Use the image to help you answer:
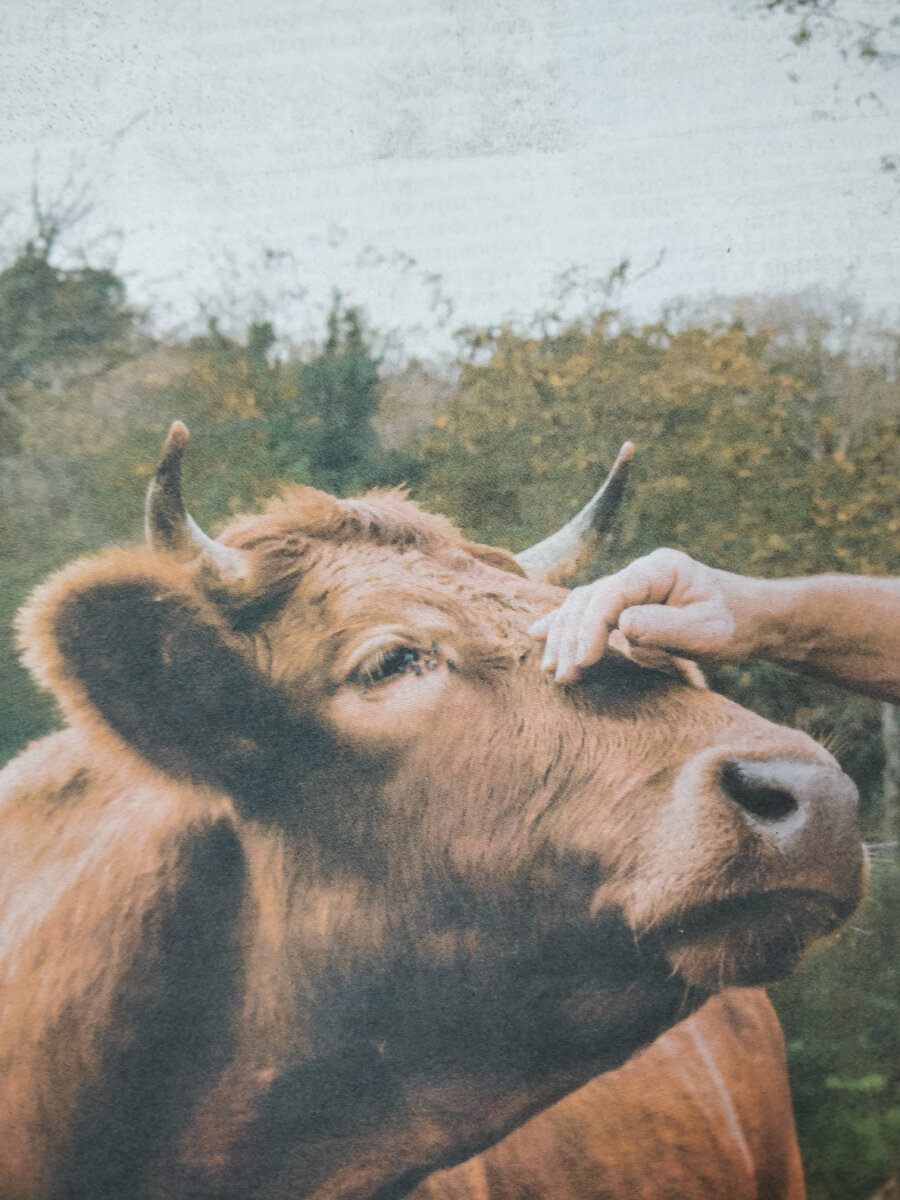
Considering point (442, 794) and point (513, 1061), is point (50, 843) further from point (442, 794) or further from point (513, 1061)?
point (513, 1061)

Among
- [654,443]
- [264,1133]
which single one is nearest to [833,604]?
[654,443]

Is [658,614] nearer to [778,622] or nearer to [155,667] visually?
[778,622]

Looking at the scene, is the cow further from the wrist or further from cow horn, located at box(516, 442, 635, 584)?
the wrist

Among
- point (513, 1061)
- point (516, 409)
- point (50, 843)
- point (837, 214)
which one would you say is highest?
point (837, 214)

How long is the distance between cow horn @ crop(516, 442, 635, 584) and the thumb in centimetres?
25

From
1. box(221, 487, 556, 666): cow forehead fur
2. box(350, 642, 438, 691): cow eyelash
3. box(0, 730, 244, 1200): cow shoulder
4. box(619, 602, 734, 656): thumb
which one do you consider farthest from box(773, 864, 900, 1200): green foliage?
box(0, 730, 244, 1200): cow shoulder

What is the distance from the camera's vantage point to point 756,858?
2.58 meters

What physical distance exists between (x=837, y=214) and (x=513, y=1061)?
2861 mm

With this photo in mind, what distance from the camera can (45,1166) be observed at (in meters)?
2.78

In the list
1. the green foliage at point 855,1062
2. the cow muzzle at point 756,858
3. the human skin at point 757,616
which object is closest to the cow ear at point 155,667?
the human skin at point 757,616

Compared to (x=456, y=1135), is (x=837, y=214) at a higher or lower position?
higher

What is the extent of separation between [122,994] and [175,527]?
132 centimetres

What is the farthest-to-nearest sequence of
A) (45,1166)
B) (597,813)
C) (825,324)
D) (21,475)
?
(825,324)
(21,475)
(45,1166)
(597,813)

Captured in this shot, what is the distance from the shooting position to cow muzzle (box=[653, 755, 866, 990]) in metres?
2.57
